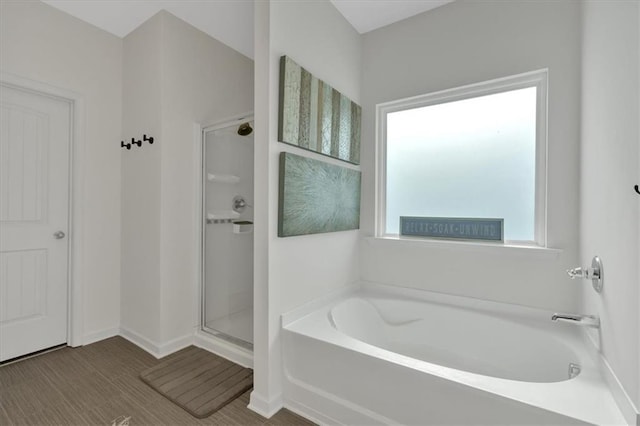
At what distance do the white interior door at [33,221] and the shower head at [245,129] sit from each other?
1.40m

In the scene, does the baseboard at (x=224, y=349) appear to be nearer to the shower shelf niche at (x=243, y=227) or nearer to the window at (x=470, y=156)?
the shower shelf niche at (x=243, y=227)

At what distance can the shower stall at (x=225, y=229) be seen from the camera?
2.54 metres

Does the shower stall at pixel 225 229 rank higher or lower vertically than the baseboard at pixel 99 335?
higher

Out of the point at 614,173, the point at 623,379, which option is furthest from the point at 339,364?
the point at 614,173

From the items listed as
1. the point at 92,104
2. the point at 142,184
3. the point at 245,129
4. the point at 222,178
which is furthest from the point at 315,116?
the point at 92,104

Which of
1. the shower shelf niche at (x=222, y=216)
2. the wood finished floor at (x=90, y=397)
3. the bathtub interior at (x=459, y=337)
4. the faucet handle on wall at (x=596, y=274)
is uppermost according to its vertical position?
the shower shelf niche at (x=222, y=216)

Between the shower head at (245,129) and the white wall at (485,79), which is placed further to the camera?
the shower head at (245,129)

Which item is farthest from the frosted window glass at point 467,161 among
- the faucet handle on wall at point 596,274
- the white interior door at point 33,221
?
the white interior door at point 33,221

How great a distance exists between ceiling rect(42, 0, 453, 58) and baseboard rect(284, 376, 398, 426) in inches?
100

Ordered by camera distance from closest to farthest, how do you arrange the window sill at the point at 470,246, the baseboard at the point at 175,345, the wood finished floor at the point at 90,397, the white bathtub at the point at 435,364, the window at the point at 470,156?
the white bathtub at the point at 435,364 → the wood finished floor at the point at 90,397 → the window sill at the point at 470,246 → the window at the point at 470,156 → the baseboard at the point at 175,345

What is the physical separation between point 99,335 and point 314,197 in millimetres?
2218

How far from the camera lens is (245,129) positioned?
234cm

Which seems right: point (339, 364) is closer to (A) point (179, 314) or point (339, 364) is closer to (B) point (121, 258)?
(A) point (179, 314)

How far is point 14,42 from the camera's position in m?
2.08
